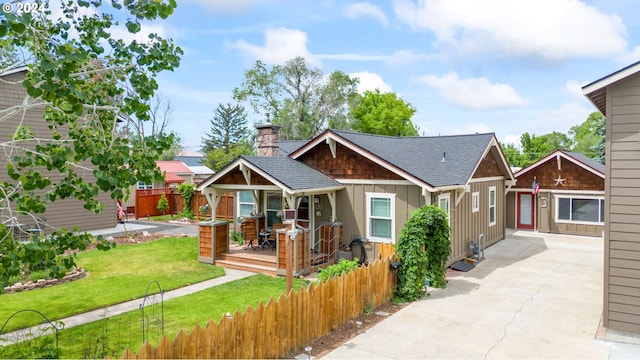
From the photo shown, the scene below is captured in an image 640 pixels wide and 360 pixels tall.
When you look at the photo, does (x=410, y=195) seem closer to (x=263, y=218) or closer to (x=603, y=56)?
(x=263, y=218)

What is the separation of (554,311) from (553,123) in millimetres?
78725

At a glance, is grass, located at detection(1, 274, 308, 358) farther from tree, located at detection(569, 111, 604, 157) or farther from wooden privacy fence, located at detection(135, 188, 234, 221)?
tree, located at detection(569, 111, 604, 157)

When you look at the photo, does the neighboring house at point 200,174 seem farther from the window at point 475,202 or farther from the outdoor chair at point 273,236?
the window at point 475,202

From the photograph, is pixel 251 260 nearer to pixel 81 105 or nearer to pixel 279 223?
pixel 279 223

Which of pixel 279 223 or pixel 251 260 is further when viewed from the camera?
pixel 279 223

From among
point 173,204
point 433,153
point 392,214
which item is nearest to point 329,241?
point 392,214

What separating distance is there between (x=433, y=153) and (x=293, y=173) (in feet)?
20.3

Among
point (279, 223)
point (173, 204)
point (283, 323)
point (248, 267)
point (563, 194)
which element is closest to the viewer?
point (283, 323)

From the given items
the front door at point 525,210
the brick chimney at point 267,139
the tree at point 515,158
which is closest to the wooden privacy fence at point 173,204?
the brick chimney at point 267,139

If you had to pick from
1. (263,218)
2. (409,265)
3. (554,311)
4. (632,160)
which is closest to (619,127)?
(632,160)

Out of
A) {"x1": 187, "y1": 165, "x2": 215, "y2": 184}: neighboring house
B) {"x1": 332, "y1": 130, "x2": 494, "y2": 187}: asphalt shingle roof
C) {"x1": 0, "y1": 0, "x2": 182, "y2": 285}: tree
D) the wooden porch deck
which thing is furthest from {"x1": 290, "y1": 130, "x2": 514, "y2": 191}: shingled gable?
{"x1": 187, "y1": 165, "x2": 215, "y2": 184}: neighboring house

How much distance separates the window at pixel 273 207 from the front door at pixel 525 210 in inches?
545

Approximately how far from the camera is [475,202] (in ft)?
53.7

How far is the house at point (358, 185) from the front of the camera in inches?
512
